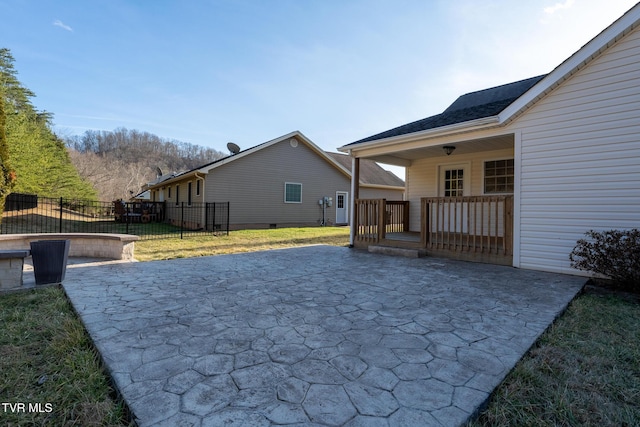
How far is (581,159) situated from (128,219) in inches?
678

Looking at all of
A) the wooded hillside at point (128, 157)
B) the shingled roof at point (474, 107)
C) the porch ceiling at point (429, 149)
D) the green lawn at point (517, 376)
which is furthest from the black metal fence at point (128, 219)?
the wooded hillside at point (128, 157)

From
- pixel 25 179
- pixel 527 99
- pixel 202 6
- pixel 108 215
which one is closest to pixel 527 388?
pixel 527 99

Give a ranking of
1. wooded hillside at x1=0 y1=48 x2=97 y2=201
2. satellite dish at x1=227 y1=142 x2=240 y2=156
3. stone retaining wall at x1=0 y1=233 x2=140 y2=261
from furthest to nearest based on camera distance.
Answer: satellite dish at x1=227 y1=142 x2=240 y2=156 → wooded hillside at x1=0 y1=48 x2=97 y2=201 → stone retaining wall at x1=0 y1=233 x2=140 y2=261

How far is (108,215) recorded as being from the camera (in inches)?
877

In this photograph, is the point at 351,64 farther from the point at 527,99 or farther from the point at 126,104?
the point at 126,104

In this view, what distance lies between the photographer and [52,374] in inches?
80.3

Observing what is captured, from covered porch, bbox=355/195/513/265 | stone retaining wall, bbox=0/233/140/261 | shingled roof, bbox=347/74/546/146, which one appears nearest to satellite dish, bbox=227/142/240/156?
shingled roof, bbox=347/74/546/146

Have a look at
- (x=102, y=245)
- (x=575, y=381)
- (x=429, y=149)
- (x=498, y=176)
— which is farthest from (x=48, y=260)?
(x=498, y=176)

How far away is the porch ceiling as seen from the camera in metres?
6.80

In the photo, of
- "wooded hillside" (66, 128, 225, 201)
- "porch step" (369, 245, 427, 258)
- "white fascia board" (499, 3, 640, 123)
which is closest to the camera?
"white fascia board" (499, 3, 640, 123)

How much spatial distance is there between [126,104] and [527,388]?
21342 millimetres

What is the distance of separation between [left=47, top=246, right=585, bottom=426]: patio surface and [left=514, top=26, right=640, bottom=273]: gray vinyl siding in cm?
87

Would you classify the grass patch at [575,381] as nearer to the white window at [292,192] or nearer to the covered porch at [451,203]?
the covered porch at [451,203]

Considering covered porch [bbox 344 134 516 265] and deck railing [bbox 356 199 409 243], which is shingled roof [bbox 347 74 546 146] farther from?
deck railing [bbox 356 199 409 243]
